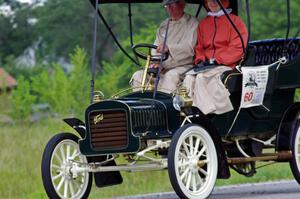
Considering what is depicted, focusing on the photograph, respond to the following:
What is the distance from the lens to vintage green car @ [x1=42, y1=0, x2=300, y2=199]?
11.1 m

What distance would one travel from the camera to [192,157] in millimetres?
11125

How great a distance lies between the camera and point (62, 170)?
1155 cm

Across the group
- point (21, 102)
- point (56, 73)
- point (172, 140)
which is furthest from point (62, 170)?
point (21, 102)

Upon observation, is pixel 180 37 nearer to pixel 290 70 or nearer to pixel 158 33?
pixel 158 33

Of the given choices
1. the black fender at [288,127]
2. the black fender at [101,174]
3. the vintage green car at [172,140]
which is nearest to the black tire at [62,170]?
the vintage green car at [172,140]

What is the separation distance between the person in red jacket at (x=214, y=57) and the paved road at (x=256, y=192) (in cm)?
118

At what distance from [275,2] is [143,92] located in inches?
1428

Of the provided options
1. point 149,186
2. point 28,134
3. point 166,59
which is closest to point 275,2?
point 28,134

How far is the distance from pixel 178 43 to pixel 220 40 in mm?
476

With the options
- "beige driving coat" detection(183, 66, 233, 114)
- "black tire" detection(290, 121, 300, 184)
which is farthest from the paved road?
"beige driving coat" detection(183, 66, 233, 114)

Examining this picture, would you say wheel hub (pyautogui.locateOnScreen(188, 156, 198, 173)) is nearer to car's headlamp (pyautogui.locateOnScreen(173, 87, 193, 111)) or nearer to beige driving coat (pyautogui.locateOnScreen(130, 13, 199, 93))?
car's headlamp (pyautogui.locateOnScreen(173, 87, 193, 111))

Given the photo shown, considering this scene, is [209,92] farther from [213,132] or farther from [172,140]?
[172,140]

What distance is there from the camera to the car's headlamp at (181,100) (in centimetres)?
1129

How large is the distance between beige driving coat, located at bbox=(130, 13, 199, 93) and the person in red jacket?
8 cm
